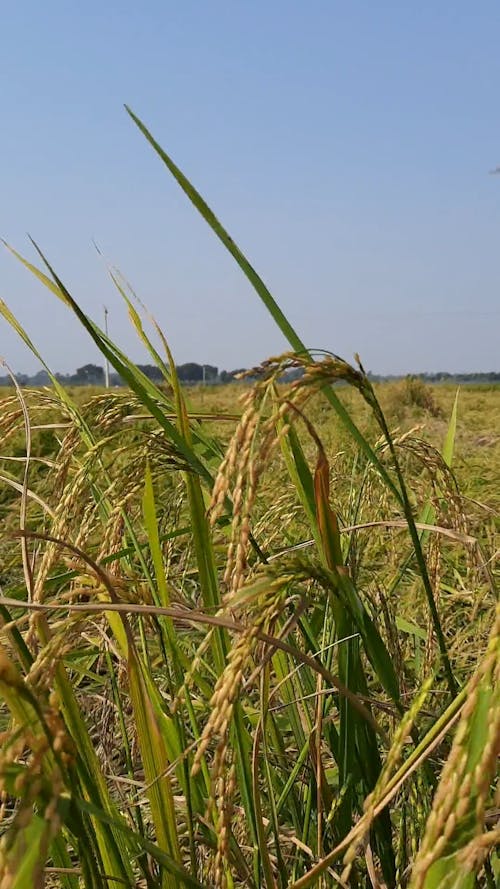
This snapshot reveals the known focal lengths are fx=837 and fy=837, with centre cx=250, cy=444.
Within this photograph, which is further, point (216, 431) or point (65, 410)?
point (216, 431)

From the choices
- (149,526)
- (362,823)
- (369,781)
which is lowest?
(369,781)

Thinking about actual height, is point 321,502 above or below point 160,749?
above

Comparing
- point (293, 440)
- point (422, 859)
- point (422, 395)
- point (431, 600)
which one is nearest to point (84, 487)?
point (293, 440)

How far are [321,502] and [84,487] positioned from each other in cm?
20

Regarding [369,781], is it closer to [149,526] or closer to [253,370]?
[149,526]

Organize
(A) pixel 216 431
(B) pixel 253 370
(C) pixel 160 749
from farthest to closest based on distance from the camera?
1. (A) pixel 216 431
2. (C) pixel 160 749
3. (B) pixel 253 370

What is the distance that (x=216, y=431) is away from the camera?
673 cm

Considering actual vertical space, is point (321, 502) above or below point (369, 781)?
above

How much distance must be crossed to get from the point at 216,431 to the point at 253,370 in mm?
6224

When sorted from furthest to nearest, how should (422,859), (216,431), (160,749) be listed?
1. (216,431)
2. (160,749)
3. (422,859)

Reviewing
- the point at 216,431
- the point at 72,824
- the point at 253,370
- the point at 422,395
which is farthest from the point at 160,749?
the point at 422,395

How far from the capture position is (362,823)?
0.43 meters

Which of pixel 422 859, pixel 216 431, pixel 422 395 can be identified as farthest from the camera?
pixel 422 395

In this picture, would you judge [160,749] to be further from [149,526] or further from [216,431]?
[216,431]
